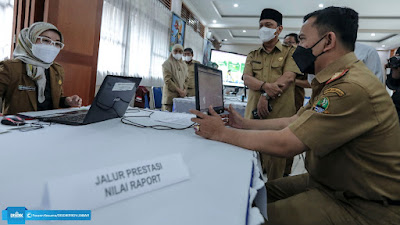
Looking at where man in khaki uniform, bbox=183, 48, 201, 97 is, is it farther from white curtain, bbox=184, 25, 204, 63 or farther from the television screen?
white curtain, bbox=184, 25, 204, 63

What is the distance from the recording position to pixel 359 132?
2.70 ft

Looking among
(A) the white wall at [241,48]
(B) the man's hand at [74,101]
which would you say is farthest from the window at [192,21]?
(B) the man's hand at [74,101]

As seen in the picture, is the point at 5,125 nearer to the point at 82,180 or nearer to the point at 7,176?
the point at 7,176

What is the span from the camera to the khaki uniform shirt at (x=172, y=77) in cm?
375

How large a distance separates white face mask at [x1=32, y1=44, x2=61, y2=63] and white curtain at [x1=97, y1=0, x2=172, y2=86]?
250 centimetres

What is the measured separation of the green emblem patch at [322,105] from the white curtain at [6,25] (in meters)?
3.02

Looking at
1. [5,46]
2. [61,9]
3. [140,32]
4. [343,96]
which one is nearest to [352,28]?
[343,96]

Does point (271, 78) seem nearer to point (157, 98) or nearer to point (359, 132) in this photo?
point (359, 132)

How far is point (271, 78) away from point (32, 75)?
169cm

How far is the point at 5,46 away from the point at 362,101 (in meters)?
3.17

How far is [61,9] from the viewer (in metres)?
2.83

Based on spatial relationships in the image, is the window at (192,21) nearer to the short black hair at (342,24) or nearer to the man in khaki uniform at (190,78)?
the man in khaki uniform at (190,78)

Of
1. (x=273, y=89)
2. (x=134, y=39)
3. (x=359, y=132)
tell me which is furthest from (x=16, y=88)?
(x=134, y=39)

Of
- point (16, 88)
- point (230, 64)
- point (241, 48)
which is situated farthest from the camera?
point (241, 48)
